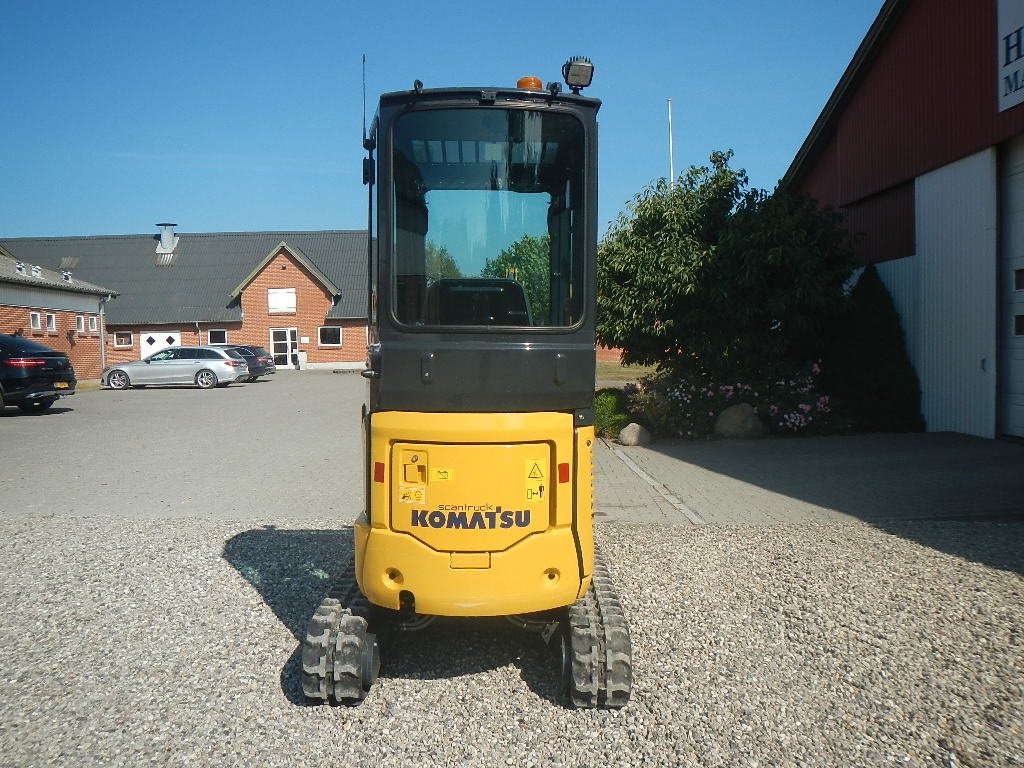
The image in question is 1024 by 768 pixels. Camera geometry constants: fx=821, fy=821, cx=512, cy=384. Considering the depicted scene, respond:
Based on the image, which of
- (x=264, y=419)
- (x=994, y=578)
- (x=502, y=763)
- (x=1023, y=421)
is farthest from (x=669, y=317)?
(x=502, y=763)

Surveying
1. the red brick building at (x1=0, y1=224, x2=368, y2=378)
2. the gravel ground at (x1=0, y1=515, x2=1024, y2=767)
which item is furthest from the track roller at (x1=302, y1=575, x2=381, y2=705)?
the red brick building at (x1=0, y1=224, x2=368, y2=378)

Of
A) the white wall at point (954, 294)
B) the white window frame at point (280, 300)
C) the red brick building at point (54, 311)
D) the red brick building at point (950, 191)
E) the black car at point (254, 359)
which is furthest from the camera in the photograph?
the white window frame at point (280, 300)

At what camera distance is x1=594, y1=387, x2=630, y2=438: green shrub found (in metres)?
13.8

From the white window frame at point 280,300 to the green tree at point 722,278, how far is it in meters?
37.7

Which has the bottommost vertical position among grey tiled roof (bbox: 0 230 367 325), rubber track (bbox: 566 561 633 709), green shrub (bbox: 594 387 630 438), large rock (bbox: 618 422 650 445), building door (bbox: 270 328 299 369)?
rubber track (bbox: 566 561 633 709)

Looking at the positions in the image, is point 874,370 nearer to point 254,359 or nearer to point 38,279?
point 254,359

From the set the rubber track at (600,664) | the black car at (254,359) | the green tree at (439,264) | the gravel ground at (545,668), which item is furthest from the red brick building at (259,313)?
the rubber track at (600,664)

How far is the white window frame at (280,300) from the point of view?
48938mm

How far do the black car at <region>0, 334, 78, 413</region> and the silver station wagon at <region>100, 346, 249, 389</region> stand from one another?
36.0ft

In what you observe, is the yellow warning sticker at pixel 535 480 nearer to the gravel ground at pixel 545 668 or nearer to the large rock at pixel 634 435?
the gravel ground at pixel 545 668

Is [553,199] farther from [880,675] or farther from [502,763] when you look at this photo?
[880,675]

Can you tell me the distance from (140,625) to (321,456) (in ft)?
24.2

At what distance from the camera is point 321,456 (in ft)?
40.5

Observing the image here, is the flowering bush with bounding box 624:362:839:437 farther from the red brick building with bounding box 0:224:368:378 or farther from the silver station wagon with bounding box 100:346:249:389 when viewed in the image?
the red brick building with bounding box 0:224:368:378
